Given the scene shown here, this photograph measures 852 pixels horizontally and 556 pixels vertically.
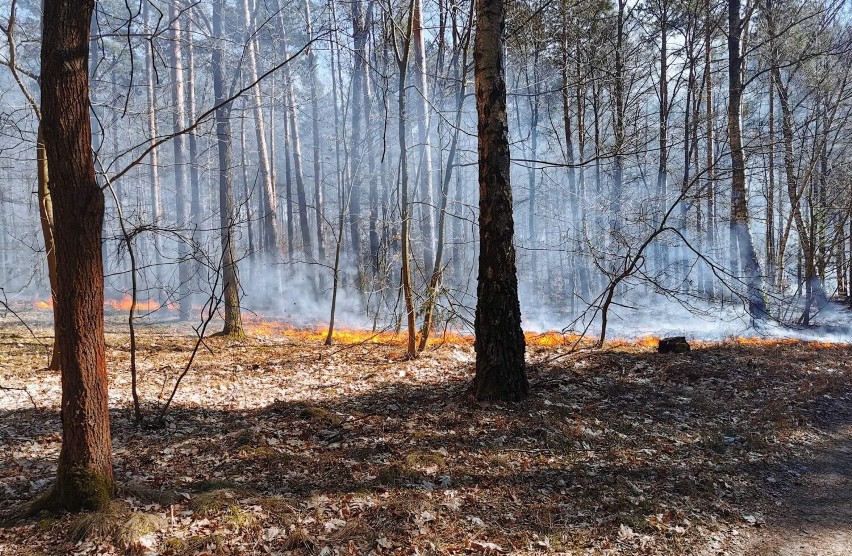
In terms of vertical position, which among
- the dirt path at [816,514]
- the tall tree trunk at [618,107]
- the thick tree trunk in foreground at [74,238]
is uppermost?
the tall tree trunk at [618,107]

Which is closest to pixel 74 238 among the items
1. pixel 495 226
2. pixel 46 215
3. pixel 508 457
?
pixel 508 457

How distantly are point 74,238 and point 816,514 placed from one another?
20.1 ft

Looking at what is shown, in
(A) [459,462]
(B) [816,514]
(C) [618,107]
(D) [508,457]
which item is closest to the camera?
(B) [816,514]

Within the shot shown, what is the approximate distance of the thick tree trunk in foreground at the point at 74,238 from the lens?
337 centimetres

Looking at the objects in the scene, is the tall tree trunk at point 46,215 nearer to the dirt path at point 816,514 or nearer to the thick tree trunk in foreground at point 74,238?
the thick tree trunk in foreground at point 74,238

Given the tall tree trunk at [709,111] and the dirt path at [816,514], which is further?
the tall tree trunk at [709,111]

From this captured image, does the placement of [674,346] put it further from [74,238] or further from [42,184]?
[42,184]

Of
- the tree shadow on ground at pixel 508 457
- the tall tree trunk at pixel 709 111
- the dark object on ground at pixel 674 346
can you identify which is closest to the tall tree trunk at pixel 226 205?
the tree shadow on ground at pixel 508 457

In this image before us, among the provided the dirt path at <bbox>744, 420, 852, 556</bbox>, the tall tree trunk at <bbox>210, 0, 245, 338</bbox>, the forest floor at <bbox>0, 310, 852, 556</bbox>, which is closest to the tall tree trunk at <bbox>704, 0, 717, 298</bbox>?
the forest floor at <bbox>0, 310, 852, 556</bbox>

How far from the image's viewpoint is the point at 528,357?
9.84 metres

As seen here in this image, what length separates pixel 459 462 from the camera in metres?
5.06

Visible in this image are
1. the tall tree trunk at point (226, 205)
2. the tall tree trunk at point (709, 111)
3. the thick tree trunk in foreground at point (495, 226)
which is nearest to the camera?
the thick tree trunk in foreground at point (495, 226)

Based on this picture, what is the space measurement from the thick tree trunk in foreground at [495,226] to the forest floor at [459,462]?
58 cm

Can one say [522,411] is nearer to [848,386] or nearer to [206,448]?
[206,448]
